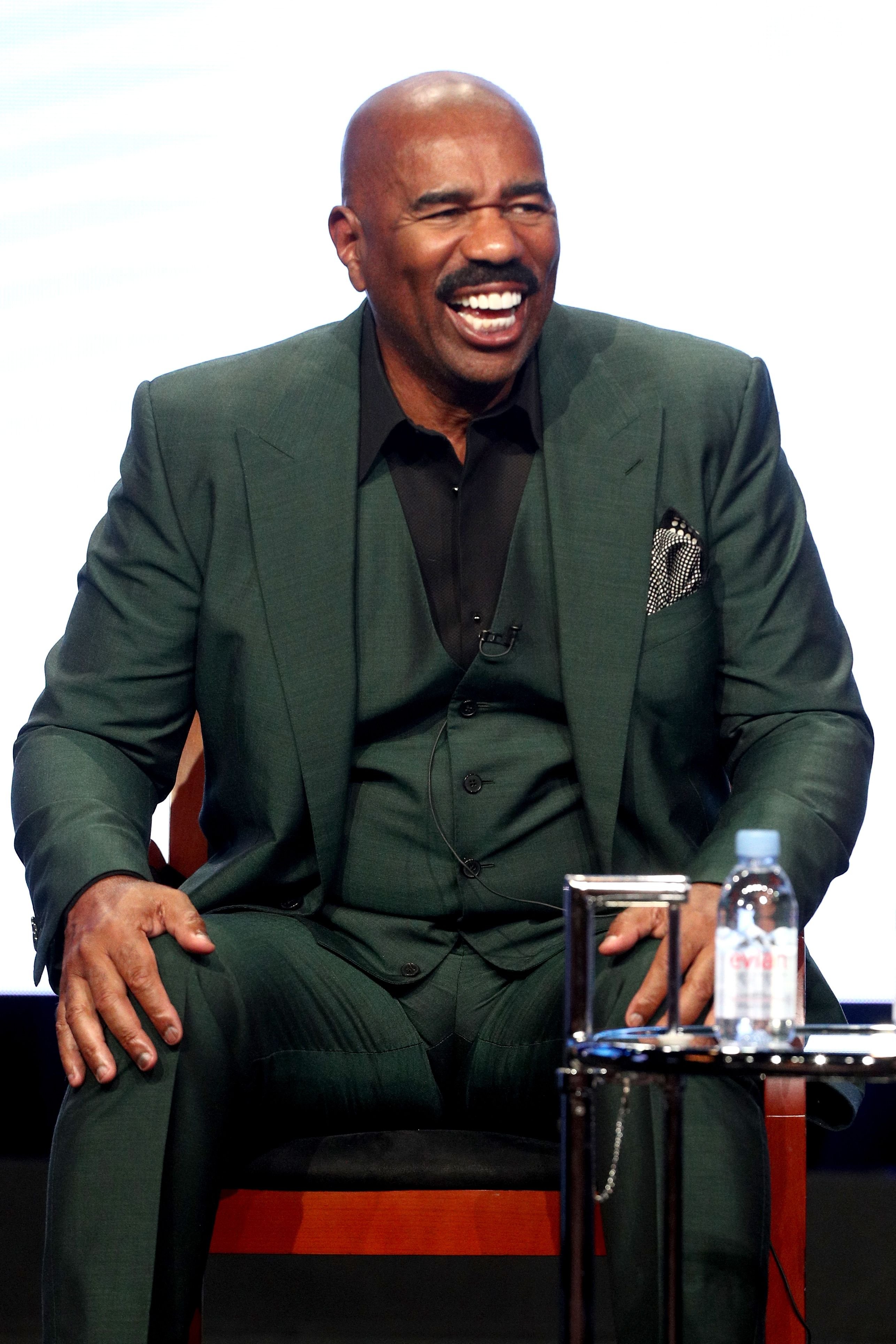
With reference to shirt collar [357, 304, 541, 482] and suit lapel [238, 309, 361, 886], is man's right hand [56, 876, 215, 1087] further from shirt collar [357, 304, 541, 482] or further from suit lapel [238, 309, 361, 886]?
shirt collar [357, 304, 541, 482]

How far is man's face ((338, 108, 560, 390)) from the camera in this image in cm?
207

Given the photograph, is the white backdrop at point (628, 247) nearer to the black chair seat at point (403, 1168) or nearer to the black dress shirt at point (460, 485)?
the black dress shirt at point (460, 485)

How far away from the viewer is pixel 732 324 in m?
2.78

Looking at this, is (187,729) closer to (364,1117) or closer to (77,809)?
(77,809)

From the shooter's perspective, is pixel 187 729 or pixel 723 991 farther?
pixel 187 729

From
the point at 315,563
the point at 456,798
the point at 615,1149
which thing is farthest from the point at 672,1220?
the point at 315,563

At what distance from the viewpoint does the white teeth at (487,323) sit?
209cm

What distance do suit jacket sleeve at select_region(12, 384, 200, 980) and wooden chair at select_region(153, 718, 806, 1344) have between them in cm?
39

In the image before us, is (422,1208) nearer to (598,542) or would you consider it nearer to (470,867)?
(470,867)

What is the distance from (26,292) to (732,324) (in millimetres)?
1042

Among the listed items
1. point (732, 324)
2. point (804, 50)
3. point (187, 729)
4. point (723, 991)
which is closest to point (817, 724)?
point (723, 991)

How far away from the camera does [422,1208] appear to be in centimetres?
188

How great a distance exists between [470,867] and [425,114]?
807 millimetres

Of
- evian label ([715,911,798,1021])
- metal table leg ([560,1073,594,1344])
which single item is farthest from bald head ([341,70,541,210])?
metal table leg ([560,1073,594,1344])
